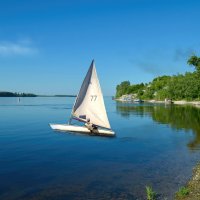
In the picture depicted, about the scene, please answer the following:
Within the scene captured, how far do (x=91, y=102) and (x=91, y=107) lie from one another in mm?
817

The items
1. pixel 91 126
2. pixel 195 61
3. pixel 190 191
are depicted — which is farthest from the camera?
pixel 195 61

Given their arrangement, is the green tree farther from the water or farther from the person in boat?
the person in boat

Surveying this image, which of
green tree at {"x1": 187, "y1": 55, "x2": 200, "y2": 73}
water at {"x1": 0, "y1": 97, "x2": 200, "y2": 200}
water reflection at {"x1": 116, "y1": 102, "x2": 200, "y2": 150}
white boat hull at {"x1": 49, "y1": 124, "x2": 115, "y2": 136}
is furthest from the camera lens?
green tree at {"x1": 187, "y1": 55, "x2": 200, "y2": 73}

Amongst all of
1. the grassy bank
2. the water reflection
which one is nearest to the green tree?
the water reflection

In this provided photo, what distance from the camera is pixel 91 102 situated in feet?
165

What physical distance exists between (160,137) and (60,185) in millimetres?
30457

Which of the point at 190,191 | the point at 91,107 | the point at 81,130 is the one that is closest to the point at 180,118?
the point at 91,107

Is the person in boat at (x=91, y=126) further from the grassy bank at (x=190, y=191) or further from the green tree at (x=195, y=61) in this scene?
the green tree at (x=195, y=61)

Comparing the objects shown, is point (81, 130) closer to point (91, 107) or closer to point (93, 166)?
point (91, 107)

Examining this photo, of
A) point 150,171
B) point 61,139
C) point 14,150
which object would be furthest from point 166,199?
point 61,139

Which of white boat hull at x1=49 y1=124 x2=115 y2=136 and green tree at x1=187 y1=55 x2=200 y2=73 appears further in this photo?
green tree at x1=187 y1=55 x2=200 y2=73

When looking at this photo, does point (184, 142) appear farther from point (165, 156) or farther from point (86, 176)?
point (86, 176)

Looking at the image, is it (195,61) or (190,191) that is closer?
(190,191)

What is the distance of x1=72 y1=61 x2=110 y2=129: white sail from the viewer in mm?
49325
